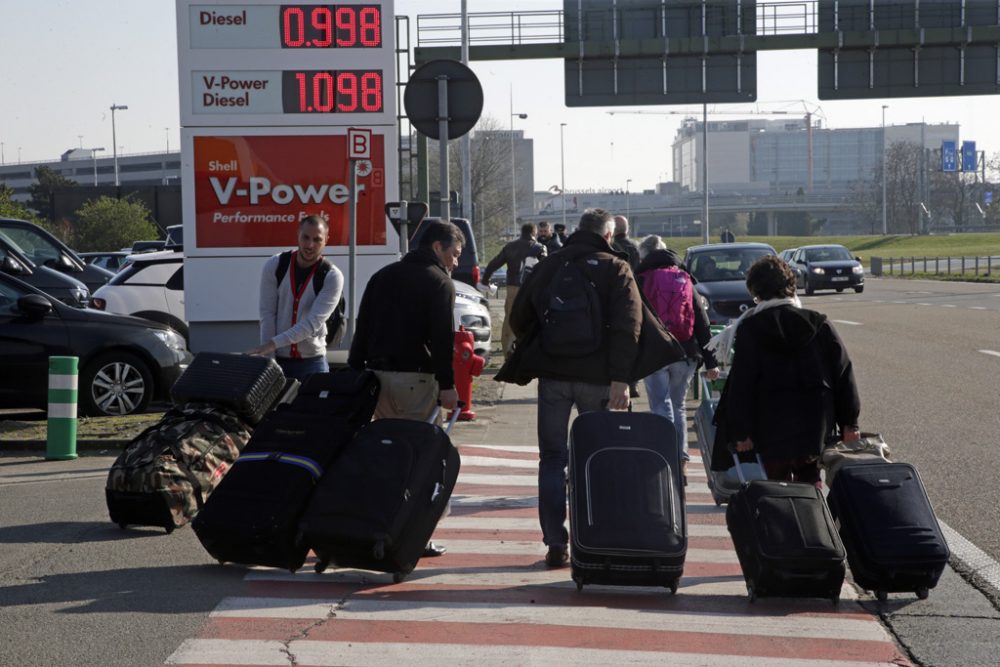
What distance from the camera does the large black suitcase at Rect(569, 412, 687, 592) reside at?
648 cm

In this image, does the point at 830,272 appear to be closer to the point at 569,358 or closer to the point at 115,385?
the point at 115,385

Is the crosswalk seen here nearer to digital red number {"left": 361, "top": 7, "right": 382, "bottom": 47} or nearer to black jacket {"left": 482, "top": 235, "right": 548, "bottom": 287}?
digital red number {"left": 361, "top": 7, "right": 382, "bottom": 47}

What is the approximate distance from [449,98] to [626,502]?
27.0ft

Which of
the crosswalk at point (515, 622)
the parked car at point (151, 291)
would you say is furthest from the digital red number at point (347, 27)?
the crosswalk at point (515, 622)

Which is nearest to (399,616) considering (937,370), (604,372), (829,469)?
(604,372)

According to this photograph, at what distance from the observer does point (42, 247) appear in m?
24.2

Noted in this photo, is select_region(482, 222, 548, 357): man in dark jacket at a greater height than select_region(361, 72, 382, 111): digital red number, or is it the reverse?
select_region(361, 72, 382, 111): digital red number

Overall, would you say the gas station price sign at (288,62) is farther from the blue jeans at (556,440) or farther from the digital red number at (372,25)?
the blue jeans at (556,440)

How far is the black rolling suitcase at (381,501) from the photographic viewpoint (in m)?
6.48

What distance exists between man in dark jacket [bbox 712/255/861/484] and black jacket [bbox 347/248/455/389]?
5.23ft

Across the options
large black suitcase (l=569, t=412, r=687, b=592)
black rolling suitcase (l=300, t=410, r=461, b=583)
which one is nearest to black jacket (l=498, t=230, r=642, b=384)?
large black suitcase (l=569, t=412, r=687, b=592)

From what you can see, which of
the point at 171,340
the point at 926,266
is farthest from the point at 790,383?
the point at 926,266

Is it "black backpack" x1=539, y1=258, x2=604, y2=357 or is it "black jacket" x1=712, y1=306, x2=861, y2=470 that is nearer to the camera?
"black jacket" x1=712, y1=306, x2=861, y2=470

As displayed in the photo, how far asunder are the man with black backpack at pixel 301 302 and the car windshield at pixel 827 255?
3866 cm
